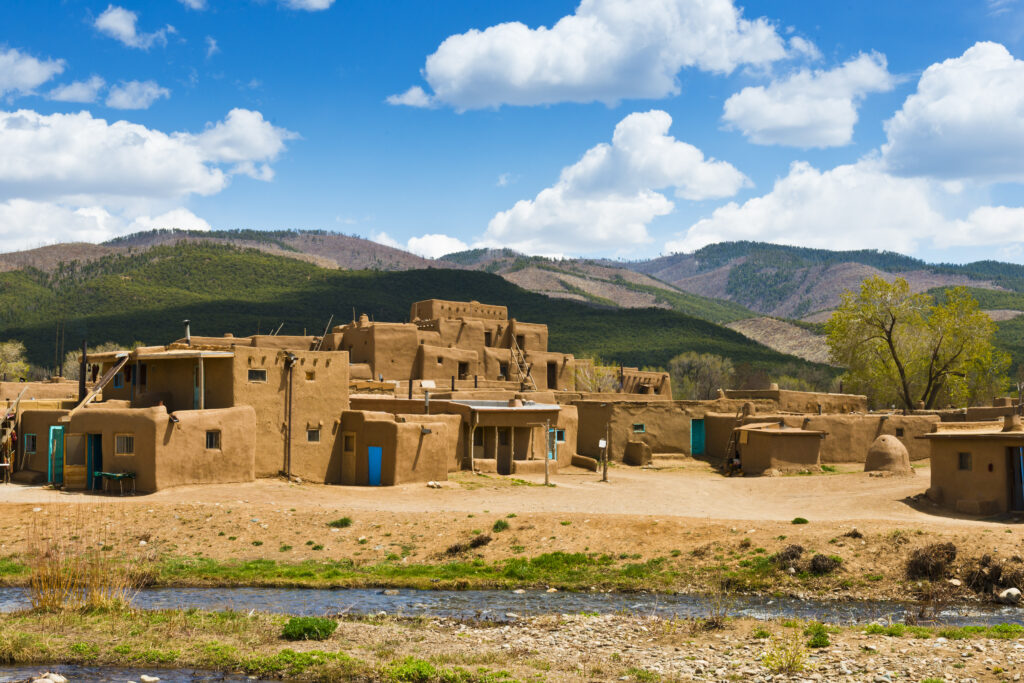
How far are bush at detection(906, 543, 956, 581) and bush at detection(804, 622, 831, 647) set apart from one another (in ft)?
17.4

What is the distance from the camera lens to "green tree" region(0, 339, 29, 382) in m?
74.8

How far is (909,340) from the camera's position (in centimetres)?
6162

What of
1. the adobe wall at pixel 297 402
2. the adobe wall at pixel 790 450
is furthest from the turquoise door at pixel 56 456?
the adobe wall at pixel 790 450

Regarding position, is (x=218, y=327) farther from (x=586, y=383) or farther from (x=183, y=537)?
(x=183, y=537)

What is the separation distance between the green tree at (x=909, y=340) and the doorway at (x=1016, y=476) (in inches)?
1217

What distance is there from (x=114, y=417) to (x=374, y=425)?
27.8 ft

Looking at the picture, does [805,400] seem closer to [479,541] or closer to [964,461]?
[964,461]

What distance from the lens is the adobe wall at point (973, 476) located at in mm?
28984

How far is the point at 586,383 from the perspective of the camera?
7062 cm

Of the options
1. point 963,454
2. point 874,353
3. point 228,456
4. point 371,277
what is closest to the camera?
point 963,454

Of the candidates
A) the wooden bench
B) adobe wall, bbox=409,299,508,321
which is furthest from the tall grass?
adobe wall, bbox=409,299,508,321

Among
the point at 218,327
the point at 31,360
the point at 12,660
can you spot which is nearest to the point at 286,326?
the point at 218,327

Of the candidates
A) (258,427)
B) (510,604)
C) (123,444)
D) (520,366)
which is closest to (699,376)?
(520,366)

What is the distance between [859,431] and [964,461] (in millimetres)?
13798
